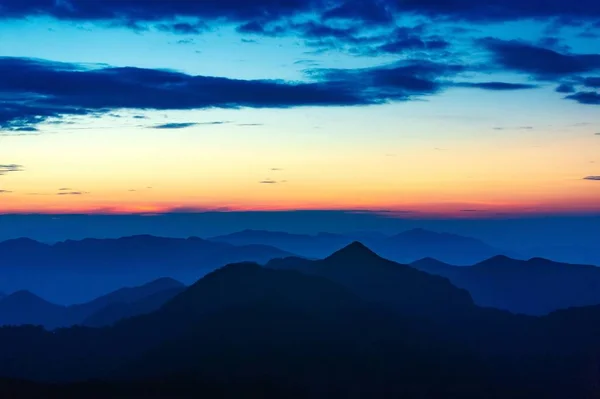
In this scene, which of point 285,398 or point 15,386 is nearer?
point 15,386

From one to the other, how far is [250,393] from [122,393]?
3520 centimetres

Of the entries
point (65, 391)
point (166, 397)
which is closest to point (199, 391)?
point (166, 397)

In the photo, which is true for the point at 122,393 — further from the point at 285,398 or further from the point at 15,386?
the point at 285,398

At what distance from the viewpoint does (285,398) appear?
650 ft

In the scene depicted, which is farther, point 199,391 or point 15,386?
point 199,391

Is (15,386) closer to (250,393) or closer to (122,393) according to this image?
(122,393)

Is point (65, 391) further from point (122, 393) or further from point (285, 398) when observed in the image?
point (285, 398)

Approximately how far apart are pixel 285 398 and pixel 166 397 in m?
33.5

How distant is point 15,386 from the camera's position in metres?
180

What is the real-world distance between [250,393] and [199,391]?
46.2 feet

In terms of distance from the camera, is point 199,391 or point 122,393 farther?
point 199,391

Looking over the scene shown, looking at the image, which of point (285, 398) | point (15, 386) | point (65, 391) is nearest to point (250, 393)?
point (285, 398)

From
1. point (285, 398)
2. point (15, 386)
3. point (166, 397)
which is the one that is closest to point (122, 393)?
point (166, 397)

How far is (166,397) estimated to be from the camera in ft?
608
